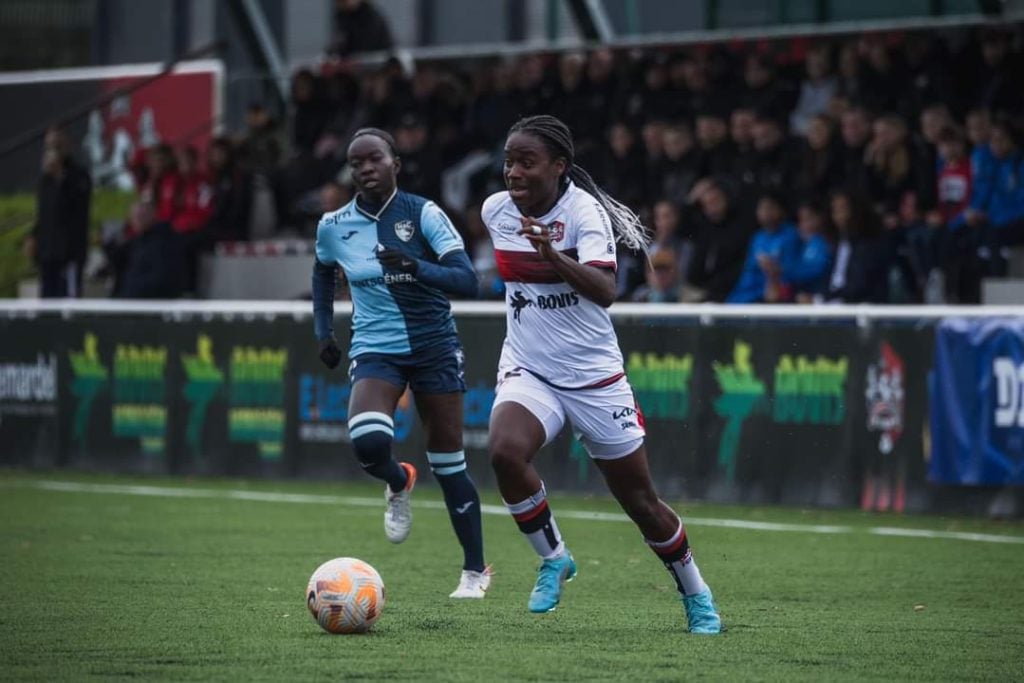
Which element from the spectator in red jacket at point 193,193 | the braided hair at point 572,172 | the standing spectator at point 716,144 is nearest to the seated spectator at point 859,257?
the standing spectator at point 716,144

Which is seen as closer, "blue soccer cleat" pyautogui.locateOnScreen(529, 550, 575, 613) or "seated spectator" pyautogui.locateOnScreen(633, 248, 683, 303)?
"blue soccer cleat" pyautogui.locateOnScreen(529, 550, 575, 613)

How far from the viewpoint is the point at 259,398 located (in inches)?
716

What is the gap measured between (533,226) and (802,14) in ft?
44.5

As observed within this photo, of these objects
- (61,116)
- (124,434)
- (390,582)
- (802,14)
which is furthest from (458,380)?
(61,116)

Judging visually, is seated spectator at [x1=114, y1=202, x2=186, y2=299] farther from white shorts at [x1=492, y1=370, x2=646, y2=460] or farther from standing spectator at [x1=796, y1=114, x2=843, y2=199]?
white shorts at [x1=492, y1=370, x2=646, y2=460]

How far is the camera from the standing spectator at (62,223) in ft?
73.5

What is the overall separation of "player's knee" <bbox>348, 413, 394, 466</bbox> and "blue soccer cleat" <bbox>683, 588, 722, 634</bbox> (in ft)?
7.44

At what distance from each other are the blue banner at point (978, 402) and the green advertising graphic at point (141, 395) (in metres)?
7.68

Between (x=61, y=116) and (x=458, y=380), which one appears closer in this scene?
(x=458, y=380)

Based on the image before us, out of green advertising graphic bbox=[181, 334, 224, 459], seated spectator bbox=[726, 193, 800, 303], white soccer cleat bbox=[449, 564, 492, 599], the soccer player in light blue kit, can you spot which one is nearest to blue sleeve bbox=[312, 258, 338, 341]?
the soccer player in light blue kit

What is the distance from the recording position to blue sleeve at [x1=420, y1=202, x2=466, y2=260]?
396 inches

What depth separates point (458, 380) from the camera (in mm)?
10344

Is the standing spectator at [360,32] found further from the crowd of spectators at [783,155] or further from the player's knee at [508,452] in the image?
the player's knee at [508,452]

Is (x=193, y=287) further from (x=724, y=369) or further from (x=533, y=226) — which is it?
(x=533, y=226)
